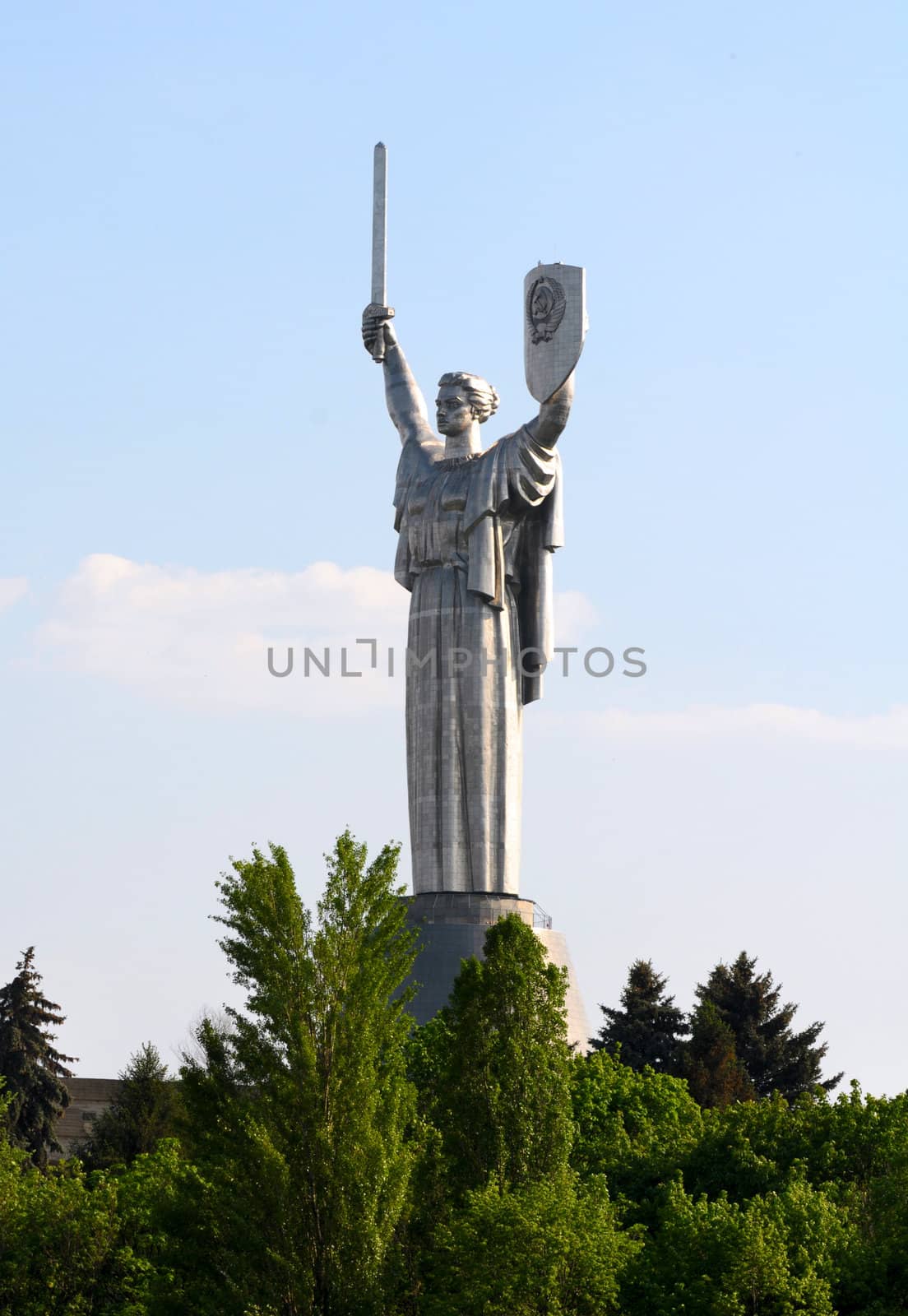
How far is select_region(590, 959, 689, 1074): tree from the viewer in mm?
45312

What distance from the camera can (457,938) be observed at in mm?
36844

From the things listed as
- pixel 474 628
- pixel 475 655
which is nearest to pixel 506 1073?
pixel 475 655

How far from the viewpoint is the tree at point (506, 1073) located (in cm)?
2675

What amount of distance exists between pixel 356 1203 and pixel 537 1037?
11.8 ft

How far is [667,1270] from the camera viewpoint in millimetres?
26172

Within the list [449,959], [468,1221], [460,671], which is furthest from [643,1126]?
[468,1221]

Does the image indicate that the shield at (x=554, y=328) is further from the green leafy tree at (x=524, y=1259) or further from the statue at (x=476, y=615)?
the green leafy tree at (x=524, y=1259)

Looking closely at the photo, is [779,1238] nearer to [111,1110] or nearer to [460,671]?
[460,671]

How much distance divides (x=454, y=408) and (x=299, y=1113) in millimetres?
16470

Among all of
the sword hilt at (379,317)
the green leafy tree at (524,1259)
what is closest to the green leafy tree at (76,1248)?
the green leafy tree at (524,1259)

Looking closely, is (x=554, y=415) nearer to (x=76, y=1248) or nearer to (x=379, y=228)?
(x=379, y=228)

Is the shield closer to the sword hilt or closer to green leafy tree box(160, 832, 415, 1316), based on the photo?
the sword hilt

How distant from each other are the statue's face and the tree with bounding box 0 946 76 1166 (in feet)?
38.9

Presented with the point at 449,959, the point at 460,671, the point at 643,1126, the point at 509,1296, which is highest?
the point at 460,671
